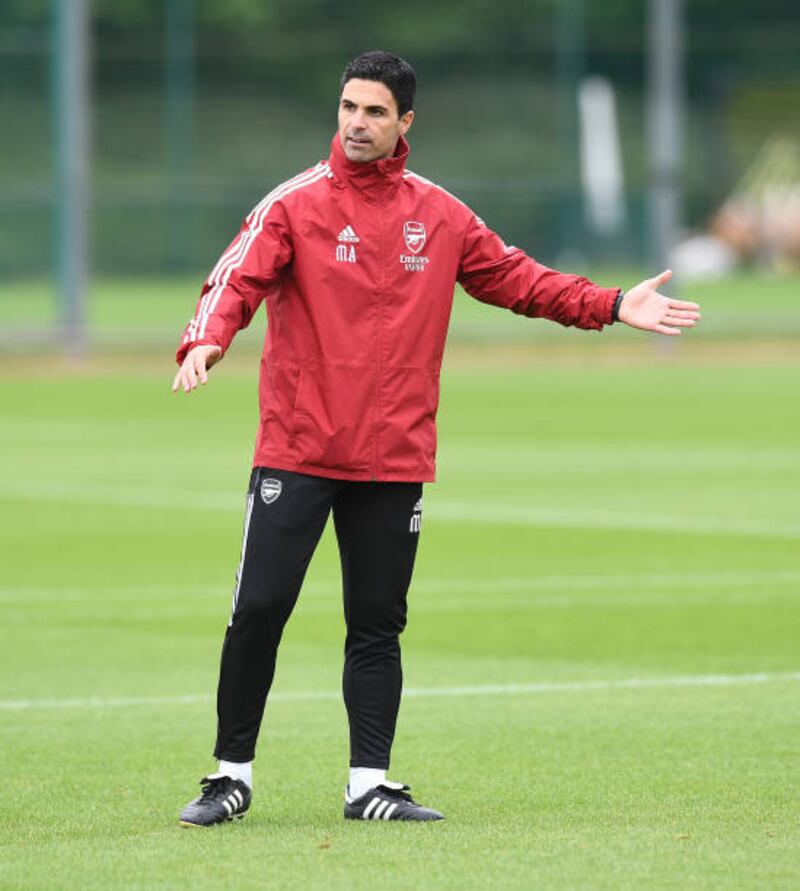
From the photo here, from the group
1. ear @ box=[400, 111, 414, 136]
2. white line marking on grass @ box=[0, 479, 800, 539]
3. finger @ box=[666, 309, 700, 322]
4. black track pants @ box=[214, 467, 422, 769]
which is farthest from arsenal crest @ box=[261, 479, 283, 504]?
white line marking on grass @ box=[0, 479, 800, 539]

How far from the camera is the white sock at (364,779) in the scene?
775cm

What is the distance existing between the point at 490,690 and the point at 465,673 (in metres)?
0.50

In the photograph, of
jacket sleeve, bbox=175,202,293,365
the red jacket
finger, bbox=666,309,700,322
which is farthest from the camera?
finger, bbox=666,309,700,322

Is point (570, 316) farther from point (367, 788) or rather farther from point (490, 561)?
point (490, 561)

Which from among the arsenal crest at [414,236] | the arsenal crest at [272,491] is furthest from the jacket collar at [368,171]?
the arsenal crest at [272,491]

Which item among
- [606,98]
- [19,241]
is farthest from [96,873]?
[606,98]

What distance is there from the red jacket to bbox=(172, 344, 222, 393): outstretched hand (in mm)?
119

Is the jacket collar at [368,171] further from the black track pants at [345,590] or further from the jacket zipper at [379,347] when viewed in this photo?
the black track pants at [345,590]

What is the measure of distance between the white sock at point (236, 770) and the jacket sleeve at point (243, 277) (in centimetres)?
119

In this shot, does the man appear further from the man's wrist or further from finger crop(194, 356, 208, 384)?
the man's wrist

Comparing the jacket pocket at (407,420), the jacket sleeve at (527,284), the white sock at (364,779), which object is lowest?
the white sock at (364,779)

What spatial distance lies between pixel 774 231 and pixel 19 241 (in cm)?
2350

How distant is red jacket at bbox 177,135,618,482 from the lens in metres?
7.56

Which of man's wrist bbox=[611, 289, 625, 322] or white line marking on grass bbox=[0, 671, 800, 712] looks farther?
white line marking on grass bbox=[0, 671, 800, 712]
